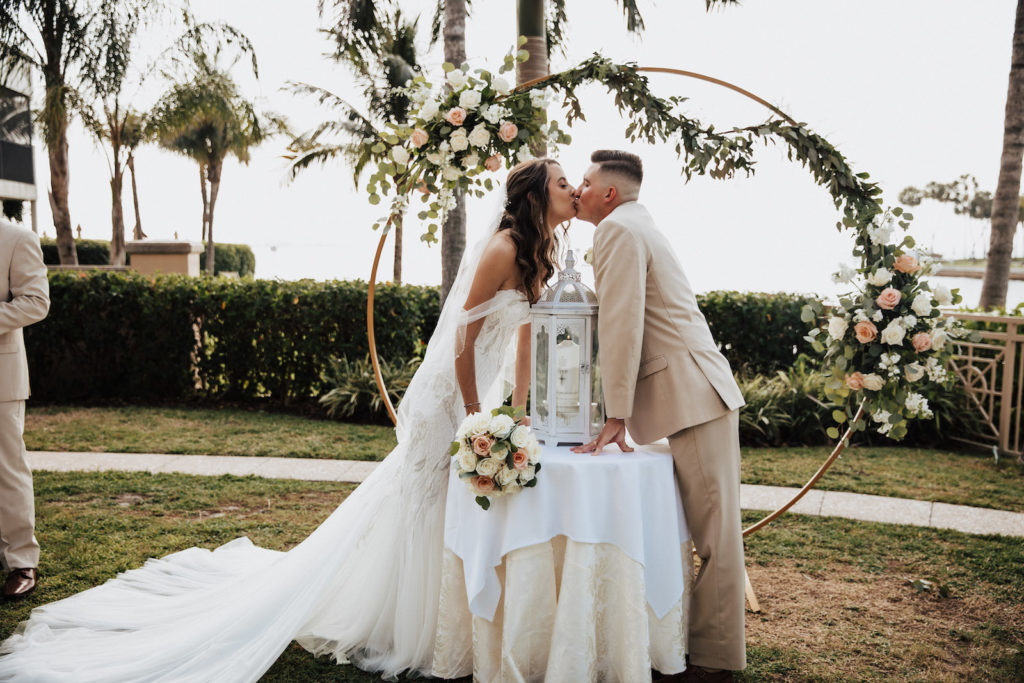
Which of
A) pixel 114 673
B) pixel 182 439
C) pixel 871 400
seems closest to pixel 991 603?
pixel 871 400

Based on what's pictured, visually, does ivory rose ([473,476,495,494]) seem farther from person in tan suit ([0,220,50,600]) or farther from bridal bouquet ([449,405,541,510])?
person in tan suit ([0,220,50,600])

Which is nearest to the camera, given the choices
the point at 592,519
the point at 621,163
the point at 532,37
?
the point at 592,519

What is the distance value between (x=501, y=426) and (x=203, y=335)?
8277 mm

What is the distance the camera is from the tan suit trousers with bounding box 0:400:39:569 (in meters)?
4.61

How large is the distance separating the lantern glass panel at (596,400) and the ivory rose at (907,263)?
5.61 feet

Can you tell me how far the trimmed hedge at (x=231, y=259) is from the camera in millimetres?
38000

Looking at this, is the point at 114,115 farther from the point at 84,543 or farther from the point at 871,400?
the point at 871,400

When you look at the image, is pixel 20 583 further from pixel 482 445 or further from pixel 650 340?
pixel 650 340

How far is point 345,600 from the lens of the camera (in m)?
4.18

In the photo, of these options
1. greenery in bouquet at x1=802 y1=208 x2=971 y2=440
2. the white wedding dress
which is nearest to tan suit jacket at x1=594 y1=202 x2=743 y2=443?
the white wedding dress

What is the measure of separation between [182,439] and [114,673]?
16.8 feet

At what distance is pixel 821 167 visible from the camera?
173 inches

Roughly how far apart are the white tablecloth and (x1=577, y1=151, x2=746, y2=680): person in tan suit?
0.13m

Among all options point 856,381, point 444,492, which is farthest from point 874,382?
point 444,492
